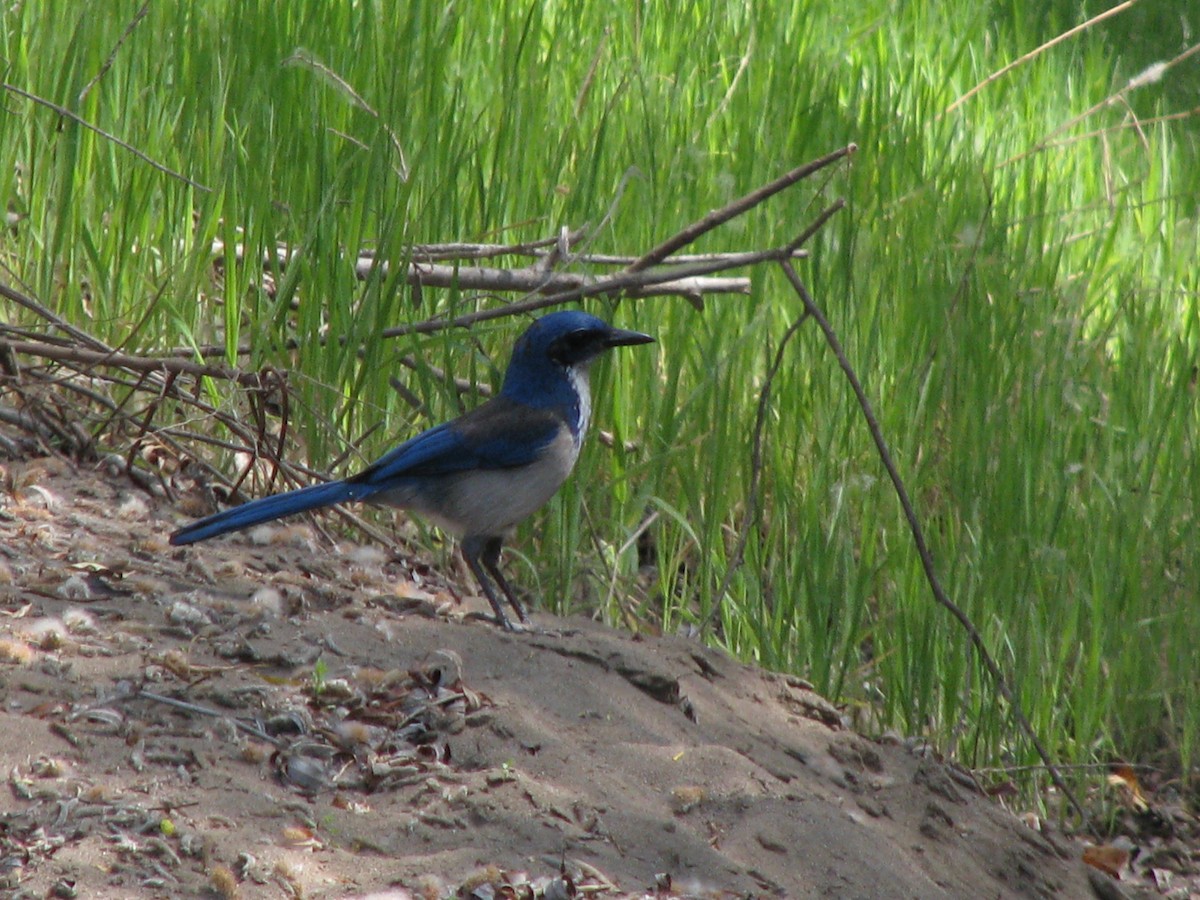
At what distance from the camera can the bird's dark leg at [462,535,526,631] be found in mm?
3916

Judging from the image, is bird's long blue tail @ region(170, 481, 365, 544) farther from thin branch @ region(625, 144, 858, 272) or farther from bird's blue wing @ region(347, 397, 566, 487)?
thin branch @ region(625, 144, 858, 272)

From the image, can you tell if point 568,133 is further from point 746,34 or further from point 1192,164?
point 1192,164

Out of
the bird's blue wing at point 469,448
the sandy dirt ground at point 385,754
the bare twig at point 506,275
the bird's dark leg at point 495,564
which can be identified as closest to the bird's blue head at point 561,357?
the bird's blue wing at point 469,448

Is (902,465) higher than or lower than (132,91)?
lower

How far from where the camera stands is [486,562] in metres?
4.11

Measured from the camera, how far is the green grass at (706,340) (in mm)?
4168

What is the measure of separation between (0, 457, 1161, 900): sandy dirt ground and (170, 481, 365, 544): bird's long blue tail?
0.41 feet

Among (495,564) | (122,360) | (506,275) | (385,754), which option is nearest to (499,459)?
(495,564)

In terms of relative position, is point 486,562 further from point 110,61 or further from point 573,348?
point 110,61

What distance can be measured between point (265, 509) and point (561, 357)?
1.03 metres

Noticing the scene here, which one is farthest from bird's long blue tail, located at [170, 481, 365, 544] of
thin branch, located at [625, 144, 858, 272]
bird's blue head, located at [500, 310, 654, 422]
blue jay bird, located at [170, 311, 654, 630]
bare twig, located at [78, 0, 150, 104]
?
bare twig, located at [78, 0, 150, 104]

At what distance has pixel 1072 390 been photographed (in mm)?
4688

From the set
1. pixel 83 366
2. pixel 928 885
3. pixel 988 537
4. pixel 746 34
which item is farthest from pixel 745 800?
pixel 746 34

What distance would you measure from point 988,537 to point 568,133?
190cm
